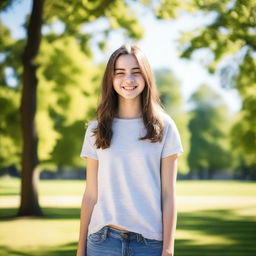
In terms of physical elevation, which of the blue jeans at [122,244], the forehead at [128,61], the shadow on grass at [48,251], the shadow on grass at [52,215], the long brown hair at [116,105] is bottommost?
the shadow on grass at [52,215]

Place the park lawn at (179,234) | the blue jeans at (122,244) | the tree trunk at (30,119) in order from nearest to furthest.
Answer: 1. the blue jeans at (122,244)
2. the park lawn at (179,234)
3. the tree trunk at (30,119)

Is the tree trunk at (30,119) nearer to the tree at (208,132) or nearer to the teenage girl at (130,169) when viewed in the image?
the teenage girl at (130,169)

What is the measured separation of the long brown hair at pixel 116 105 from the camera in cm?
299

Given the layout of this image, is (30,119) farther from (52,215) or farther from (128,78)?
(128,78)

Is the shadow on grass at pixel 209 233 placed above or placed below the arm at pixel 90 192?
below

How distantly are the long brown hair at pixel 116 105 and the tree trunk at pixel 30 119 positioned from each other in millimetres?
13175

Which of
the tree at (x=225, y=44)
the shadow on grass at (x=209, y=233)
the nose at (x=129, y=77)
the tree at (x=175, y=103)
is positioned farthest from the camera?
the tree at (x=175, y=103)

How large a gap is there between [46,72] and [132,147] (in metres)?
20.0

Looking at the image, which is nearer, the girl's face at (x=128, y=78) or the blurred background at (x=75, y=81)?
the girl's face at (x=128, y=78)

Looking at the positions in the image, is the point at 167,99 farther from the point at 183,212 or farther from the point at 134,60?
the point at 134,60

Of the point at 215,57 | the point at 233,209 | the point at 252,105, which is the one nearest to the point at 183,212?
the point at 233,209

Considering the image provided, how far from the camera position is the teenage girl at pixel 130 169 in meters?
2.87

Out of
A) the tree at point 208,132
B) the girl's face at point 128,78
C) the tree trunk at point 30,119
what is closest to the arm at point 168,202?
the girl's face at point 128,78

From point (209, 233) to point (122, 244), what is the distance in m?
10.3
